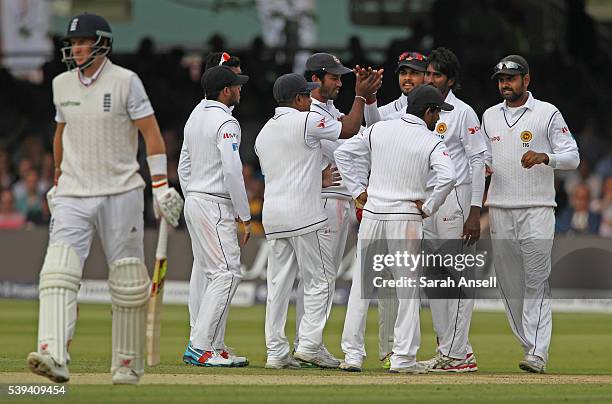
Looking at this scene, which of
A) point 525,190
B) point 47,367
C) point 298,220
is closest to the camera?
point 47,367

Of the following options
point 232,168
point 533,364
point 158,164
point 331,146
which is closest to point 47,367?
point 158,164

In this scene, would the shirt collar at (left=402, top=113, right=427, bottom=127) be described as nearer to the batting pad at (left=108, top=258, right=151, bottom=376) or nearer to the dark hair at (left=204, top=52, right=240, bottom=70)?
the dark hair at (left=204, top=52, right=240, bottom=70)

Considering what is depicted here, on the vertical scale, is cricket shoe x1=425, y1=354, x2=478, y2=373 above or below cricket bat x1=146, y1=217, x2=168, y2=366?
below

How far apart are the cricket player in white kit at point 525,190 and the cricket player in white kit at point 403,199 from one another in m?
1.01

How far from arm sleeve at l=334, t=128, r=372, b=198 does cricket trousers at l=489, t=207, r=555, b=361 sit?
130cm

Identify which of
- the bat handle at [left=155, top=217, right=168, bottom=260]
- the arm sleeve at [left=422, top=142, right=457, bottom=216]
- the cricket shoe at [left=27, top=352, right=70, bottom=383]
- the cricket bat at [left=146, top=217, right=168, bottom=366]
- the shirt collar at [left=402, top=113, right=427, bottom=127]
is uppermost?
the shirt collar at [left=402, top=113, right=427, bottom=127]

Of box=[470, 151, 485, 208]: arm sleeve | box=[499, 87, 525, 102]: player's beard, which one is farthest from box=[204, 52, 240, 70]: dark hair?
box=[499, 87, 525, 102]: player's beard

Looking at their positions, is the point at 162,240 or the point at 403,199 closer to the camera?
the point at 162,240

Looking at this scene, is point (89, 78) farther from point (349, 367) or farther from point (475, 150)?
point (475, 150)

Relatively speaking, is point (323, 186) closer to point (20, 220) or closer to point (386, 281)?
point (386, 281)

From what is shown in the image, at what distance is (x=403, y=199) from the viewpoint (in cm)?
977

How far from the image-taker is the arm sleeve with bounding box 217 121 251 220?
10258 millimetres

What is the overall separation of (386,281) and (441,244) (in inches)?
23.8

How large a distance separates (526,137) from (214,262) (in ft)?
8.33
